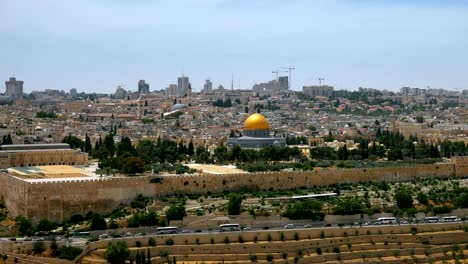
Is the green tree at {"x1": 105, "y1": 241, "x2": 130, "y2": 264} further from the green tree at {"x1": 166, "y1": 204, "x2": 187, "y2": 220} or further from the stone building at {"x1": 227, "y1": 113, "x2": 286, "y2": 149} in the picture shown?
the stone building at {"x1": 227, "y1": 113, "x2": 286, "y2": 149}

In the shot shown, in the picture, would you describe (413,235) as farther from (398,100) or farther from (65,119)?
(398,100)

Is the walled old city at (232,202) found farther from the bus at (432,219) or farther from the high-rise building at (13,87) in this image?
the high-rise building at (13,87)

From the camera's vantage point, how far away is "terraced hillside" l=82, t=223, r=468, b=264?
3334 centimetres

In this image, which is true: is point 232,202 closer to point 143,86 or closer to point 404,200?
point 404,200

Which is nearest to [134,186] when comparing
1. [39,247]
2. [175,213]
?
[175,213]

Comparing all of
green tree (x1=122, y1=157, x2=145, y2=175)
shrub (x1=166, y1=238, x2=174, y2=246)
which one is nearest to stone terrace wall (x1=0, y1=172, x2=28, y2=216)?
green tree (x1=122, y1=157, x2=145, y2=175)

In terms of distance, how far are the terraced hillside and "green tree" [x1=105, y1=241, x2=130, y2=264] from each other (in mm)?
450

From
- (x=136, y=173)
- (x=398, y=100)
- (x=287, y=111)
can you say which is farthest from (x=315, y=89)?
(x=136, y=173)

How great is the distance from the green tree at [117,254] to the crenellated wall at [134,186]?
7623 mm

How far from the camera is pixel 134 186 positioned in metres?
41.4

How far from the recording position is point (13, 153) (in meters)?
52.1

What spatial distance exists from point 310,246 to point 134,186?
33.6 feet

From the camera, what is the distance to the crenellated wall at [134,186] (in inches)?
1531

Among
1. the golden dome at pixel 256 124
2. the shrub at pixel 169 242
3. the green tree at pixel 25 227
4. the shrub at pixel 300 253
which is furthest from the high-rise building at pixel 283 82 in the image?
the shrub at pixel 169 242
